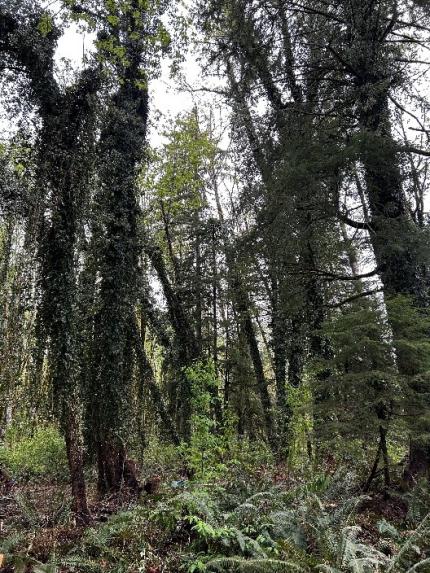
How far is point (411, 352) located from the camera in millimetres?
5250

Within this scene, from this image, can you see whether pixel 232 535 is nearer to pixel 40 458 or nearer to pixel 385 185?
pixel 385 185

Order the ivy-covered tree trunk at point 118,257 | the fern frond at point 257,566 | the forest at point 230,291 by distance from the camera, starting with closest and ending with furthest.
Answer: the fern frond at point 257,566 → the forest at point 230,291 → the ivy-covered tree trunk at point 118,257

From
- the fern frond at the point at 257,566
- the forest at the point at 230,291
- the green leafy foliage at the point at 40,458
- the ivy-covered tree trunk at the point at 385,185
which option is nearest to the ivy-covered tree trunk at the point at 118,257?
the forest at the point at 230,291

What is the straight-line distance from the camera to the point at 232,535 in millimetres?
3326

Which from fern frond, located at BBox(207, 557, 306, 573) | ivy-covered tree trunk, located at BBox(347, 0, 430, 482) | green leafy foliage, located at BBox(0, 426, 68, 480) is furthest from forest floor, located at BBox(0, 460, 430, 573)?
green leafy foliage, located at BBox(0, 426, 68, 480)

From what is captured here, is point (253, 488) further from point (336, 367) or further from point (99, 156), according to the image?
point (99, 156)

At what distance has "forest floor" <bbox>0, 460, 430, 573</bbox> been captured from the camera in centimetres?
312

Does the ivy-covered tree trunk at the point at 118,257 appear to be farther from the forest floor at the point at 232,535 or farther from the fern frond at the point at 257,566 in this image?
the fern frond at the point at 257,566

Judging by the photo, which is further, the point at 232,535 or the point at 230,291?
the point at 230,291

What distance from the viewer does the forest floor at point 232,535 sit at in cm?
312

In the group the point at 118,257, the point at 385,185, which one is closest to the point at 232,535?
the point at 118,257

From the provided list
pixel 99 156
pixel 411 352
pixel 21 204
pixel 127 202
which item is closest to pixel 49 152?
pixel 21 204

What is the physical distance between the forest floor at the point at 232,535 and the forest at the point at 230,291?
0.09 feet

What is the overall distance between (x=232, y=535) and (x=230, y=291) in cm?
600
